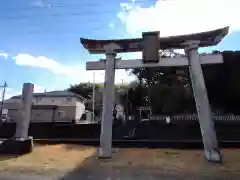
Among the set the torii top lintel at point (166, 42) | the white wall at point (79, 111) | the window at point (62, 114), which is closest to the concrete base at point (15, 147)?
the torii top lintel at point (166, 42)

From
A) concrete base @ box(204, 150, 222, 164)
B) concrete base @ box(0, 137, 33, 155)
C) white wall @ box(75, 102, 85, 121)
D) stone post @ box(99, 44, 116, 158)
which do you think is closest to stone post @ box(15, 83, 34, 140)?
concrete base @ box(0, 137, 33, 155)

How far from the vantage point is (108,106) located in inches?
431

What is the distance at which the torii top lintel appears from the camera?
1109cm

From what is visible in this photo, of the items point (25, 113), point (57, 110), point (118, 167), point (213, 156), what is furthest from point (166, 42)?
point (57, 110)

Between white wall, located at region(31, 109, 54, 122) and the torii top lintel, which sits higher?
the torii top lintel

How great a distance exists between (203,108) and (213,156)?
1.86m

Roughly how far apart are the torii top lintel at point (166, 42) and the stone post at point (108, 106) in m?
0.46

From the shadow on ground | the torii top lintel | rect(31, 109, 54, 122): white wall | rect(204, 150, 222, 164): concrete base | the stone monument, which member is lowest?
the shadow on ground

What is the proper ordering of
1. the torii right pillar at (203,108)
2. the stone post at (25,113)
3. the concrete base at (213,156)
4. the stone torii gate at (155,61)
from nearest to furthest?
the concrete base at (213,156) < the torii right pillar at (203,108) < the stone torii gate at (155,61) < the stone post at (25,113)

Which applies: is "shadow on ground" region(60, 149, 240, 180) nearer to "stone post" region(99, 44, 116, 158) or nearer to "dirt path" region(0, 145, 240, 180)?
"dirt path" region(0, 145, 240, 180)

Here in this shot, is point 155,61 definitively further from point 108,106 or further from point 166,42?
point 108,106

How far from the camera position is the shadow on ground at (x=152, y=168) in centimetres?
715

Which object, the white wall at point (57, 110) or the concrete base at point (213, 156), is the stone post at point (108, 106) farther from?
Result: the white wall at point (57, 110)

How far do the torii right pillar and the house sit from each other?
2713cm
